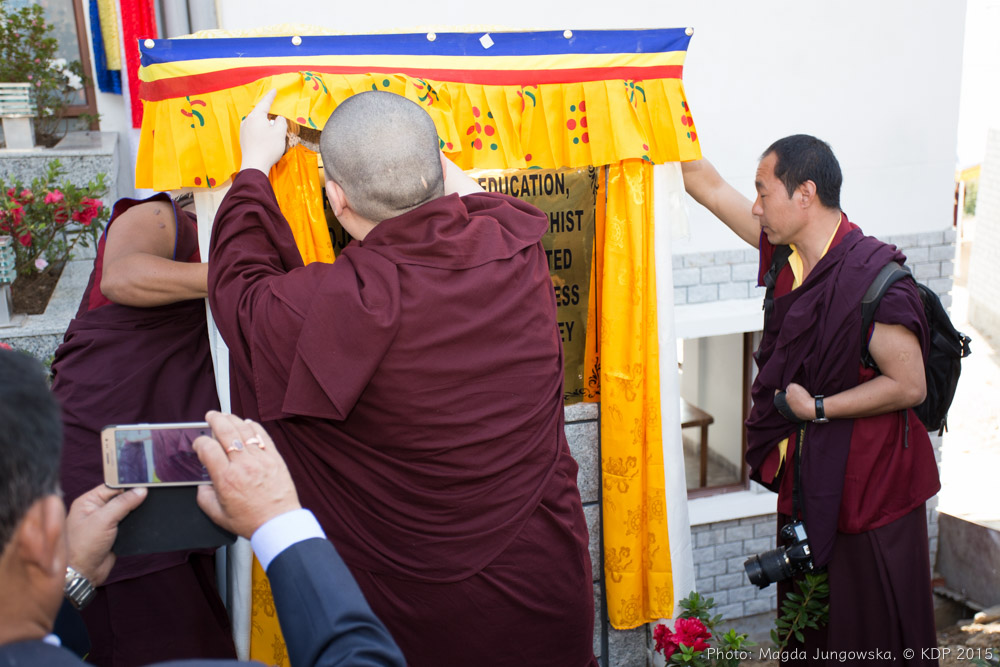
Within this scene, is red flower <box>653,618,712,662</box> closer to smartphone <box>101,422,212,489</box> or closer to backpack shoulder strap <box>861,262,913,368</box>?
backpack shoulder strap <box>861,262,913,368</box>

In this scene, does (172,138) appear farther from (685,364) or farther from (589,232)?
(685,364)

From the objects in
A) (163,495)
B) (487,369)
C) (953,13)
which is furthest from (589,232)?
(953,13)

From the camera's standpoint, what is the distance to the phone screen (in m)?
1.46

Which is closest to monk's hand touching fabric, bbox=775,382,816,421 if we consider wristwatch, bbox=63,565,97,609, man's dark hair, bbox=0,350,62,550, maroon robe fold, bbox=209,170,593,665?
maroon robe fold, bbox=209,170,593,665

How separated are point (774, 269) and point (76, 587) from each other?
262cm

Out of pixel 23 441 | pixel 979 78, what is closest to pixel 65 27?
pixel 23 441

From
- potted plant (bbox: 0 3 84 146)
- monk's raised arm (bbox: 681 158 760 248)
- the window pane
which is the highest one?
the window pane

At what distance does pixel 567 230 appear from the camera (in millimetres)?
2795

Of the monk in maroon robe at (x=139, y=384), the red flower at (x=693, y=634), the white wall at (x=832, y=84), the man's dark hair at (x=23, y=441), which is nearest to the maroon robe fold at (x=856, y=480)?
the red flower at (x=693, y=634)

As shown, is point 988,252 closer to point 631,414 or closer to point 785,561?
point 785,561

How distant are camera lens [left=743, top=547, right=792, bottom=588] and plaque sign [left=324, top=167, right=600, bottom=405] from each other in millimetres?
886

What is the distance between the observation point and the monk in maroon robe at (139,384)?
7.93 ft

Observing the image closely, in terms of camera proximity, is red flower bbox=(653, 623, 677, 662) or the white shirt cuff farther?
red flower bbox=(653, 623, 677, 662)

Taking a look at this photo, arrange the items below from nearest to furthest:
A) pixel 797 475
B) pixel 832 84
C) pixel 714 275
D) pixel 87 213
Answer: pixel 797 475 < pixel 87 213 < pixel 832 84 < pixel 714 275
